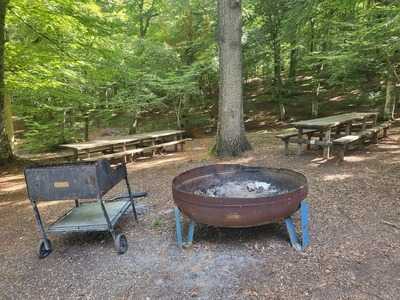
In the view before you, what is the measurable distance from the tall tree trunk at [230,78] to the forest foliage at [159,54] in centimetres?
181

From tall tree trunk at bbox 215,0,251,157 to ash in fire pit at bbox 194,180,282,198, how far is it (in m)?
3.41

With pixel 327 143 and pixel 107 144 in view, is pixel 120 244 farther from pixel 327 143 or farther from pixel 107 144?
pixel 327 143

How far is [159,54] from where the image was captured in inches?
473

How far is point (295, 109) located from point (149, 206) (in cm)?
1172

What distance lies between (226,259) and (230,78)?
507 cm

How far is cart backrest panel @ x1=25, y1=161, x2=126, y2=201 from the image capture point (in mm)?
3445

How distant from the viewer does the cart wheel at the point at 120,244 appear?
3.55 m

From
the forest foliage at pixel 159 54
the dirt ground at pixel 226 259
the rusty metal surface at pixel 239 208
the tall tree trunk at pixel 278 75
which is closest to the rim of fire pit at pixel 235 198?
the rusty metal surface at pixel 239 208

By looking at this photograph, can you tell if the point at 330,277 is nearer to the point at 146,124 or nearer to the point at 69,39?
the point at 69,39

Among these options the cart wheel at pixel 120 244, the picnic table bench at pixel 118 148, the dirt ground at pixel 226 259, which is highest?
the picnic table bench at pixel 118 148

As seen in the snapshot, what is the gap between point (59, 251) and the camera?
3.78m

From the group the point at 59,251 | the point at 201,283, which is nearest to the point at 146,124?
the point at 59,251

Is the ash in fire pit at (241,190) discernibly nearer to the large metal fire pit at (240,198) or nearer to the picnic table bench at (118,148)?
the large metal fire pit at (240,198)

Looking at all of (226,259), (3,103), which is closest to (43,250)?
(226,259)
